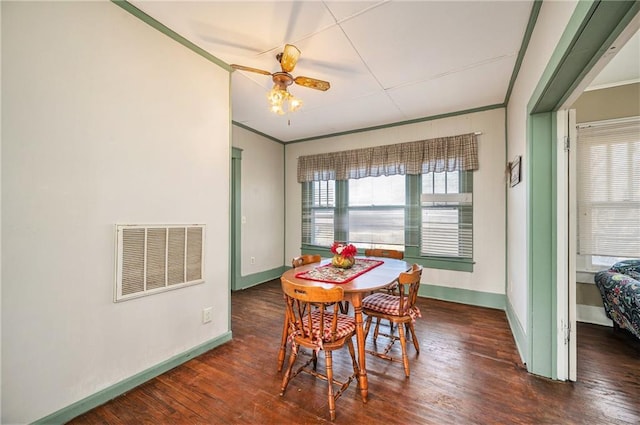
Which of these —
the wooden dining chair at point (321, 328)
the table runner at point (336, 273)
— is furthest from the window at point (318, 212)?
the wooden dining chair at point (321, 328)

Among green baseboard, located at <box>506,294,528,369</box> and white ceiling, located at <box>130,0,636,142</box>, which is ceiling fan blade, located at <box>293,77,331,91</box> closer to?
white ceiling, located at <box>130,0,636,142</box>

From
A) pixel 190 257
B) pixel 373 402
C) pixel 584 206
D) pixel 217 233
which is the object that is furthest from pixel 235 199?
pixel 584 206

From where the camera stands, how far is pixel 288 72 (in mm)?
2342

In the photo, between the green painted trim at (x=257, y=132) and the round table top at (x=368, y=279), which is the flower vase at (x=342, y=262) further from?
the green painted trim at (x=257, y=132)

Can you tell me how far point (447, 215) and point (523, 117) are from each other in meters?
1.76

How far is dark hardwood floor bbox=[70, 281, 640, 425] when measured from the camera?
5.37ft

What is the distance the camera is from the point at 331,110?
369 cm

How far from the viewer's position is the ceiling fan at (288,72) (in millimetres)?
2133

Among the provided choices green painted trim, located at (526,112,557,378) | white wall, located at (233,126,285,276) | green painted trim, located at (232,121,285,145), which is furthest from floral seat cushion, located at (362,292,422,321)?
green painted trim, located at (232,121,285,145)

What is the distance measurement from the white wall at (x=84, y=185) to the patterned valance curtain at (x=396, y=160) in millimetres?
2685

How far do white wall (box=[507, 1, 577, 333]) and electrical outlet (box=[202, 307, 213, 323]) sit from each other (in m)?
2.72

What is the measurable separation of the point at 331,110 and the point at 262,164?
5.61ft

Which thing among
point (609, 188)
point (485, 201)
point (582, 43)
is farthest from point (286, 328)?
point (609, 188)

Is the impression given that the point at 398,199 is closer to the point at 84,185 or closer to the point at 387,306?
the point at 387,306
